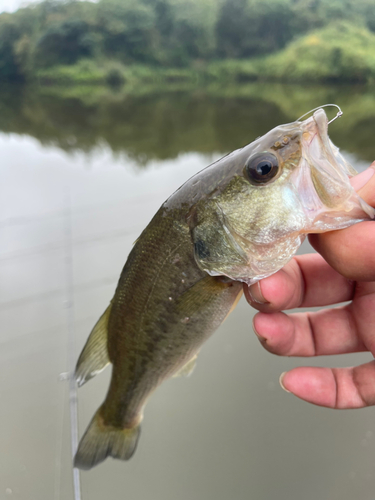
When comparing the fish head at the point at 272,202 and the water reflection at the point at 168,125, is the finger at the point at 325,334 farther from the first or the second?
the water reflection at the point at 168,125

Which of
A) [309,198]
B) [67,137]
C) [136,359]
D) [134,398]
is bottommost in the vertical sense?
[67,137]

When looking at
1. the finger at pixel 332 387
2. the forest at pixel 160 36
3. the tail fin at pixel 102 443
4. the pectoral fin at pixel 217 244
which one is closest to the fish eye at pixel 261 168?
the pectoral fin at pixel 217 244

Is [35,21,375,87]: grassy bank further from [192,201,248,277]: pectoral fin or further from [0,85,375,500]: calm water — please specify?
[192,201,248,277]: pectoral fin

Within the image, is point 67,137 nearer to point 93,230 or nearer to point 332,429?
point 93,230

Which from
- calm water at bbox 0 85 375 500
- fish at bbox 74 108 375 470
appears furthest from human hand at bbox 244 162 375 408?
calm water at bbox 0 85 375 500

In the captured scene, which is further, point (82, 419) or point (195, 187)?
point (82, 419)

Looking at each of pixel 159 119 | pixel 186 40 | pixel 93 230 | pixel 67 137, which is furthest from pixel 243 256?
pixel 186 40
